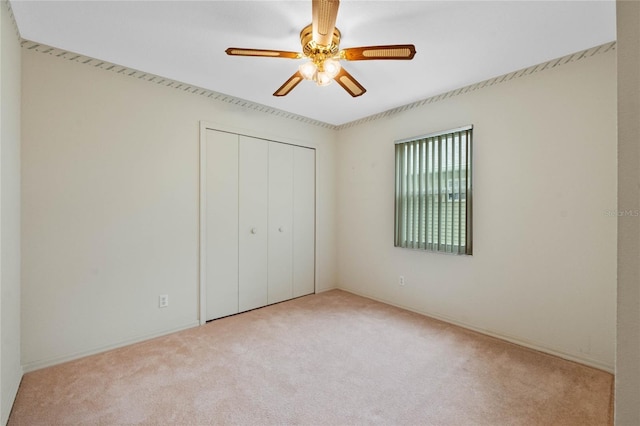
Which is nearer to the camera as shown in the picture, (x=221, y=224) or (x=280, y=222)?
(x=221, y=224)

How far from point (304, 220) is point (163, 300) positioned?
6.32ft

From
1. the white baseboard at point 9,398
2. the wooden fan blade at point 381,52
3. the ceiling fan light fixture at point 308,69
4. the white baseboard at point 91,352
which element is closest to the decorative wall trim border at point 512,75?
the wooden fan blade at point 381,52

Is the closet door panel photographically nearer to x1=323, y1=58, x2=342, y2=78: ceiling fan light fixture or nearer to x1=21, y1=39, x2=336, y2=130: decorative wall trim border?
x1=21, y1=39, x2=336, y2=130: decorative wall trim border

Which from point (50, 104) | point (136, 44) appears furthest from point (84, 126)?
point (136, 44)

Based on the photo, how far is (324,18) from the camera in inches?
58.5

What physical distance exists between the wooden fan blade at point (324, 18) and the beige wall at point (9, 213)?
5.82 feet

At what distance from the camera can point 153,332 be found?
2.72 m

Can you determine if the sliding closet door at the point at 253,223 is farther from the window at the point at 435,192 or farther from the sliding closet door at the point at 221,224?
the window at the point at 435,192

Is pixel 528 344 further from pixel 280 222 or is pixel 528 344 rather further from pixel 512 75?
pixel 280 222

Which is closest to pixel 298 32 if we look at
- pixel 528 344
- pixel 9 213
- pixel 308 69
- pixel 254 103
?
pixel 308 69

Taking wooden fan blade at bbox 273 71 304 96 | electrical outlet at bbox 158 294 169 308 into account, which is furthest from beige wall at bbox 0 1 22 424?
wooden fan blade at bbox 273 71 304 96

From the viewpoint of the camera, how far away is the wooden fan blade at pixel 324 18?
140cm

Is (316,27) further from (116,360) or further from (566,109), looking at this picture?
(116,360)

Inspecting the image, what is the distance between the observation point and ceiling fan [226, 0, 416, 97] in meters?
1.49
